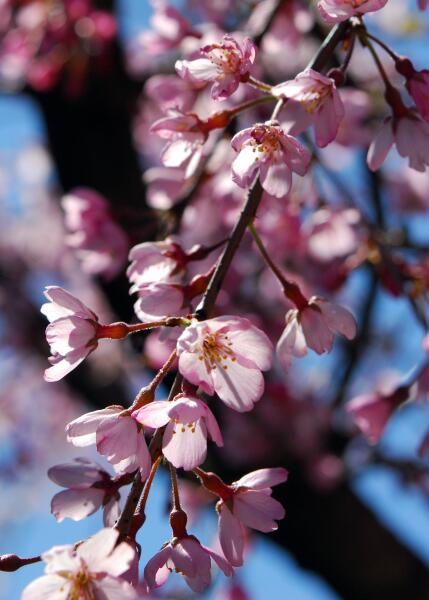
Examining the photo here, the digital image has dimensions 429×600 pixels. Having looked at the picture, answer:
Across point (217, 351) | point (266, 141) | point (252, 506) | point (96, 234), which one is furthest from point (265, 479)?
point (96, 234)

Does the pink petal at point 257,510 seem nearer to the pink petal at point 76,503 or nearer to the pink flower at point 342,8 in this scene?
the pink petal at point 76,503

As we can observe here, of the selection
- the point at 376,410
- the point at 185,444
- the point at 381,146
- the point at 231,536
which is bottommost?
the point at 376,410

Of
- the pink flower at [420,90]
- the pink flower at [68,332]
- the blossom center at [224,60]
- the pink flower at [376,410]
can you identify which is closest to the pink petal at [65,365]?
the pink flower at [68,332]

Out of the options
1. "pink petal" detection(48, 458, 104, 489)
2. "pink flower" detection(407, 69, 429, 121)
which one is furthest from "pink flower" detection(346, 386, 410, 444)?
"pink petal" detection(48, 458, 104, 489)

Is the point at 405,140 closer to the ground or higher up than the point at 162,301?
higher up

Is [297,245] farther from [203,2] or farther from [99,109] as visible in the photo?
[99,109]

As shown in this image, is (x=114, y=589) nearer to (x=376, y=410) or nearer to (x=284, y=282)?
(x=284, y=282)
